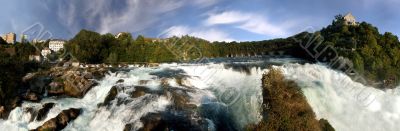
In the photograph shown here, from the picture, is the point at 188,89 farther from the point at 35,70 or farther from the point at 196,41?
the point at 196,41

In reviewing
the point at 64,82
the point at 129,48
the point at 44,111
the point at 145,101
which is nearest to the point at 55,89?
the point at 64,82

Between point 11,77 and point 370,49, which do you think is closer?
point 11,77

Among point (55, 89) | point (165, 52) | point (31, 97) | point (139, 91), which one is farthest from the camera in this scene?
point (165, 52)

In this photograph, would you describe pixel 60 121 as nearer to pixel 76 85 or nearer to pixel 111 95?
pixel 111 95

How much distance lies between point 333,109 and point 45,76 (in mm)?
21853

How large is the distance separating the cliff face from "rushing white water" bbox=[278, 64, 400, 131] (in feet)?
20.2

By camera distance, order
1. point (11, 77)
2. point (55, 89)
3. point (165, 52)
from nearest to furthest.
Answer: point (55, 89) < point (11, 77) < point (165, 52)

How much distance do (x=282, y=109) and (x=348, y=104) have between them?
11110 mm

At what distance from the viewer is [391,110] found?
2705 centimetres

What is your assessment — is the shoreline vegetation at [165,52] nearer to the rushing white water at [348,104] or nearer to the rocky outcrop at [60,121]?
the rocky outcrop at [60,121]

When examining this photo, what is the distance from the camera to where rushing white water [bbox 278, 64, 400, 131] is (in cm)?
2353

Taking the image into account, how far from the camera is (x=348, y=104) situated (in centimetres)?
2542

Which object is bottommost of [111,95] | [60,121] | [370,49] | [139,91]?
[60,121]

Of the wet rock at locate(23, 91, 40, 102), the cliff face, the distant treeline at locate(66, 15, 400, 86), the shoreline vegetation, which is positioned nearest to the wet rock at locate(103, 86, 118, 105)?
the wet rock at locate(23, 91, 40, 102)
